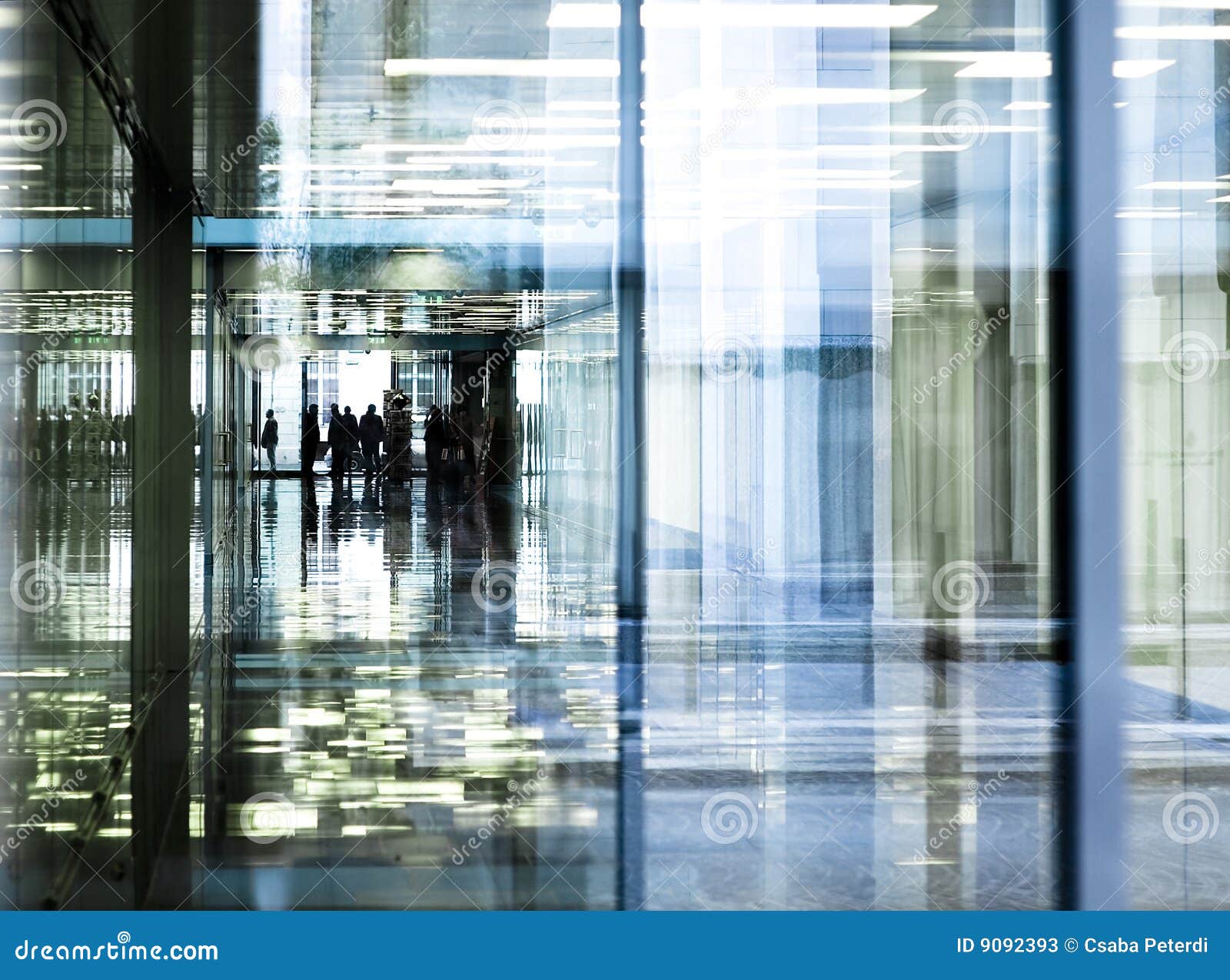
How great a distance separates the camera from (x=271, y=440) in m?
24.7

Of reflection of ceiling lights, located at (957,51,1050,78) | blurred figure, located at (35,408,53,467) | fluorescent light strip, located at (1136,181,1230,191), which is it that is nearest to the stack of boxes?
reflection of ceiling lights, located at (957,51,1050,78)

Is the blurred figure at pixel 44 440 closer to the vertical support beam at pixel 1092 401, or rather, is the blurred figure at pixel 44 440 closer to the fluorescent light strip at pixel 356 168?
the vertical support beam at pixel 1092 401

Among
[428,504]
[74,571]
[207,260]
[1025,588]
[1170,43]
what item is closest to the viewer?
[1170,43]

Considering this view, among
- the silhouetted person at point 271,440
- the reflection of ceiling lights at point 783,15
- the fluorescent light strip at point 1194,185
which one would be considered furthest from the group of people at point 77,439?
the silhouetted person at point 271,440

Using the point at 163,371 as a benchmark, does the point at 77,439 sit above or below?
below

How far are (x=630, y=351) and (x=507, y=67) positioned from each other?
1.89 meters

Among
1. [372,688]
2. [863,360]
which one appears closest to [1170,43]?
[863,360]

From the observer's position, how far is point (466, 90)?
8.13 meters

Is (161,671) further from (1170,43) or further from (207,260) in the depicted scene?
(207,260)

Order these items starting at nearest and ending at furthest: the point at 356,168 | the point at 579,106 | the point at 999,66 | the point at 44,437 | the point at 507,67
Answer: the point at 44,437, the point at 999,66, the point at 507,67, the point at 579,106, the point at 356,168

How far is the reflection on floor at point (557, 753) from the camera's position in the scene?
3486 mm

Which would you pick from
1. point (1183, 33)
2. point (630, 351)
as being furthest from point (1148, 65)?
point (630, 351)

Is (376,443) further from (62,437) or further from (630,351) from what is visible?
(62,437)

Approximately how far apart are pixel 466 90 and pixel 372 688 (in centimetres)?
394
